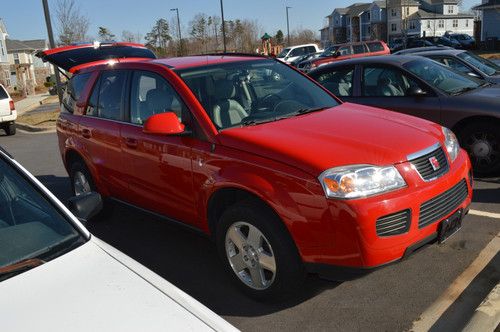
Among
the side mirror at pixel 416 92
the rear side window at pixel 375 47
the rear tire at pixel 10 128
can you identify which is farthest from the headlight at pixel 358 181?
the rear side window at pixel 375 47

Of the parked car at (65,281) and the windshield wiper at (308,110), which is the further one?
the windshield wiper at (308,110)

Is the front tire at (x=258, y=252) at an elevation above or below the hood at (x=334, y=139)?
below

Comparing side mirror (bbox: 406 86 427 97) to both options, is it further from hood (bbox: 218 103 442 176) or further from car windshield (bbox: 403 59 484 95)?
hood (bbox: 218 103 442 176)

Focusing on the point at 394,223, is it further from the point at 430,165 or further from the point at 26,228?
the point at 26,228

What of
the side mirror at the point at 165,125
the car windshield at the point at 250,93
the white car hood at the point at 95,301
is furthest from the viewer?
the car windshield at the point at 250,93

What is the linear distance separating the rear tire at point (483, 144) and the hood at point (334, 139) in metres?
2.48

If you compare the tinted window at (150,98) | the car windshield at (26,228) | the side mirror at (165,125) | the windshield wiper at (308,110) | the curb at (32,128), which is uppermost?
the tinted window at (150,98)

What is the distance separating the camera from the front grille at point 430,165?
326 centimetres

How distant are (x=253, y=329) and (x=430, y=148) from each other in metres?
1.73

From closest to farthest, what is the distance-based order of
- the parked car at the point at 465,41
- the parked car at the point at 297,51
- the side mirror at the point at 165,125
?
the side mirror at the point at 165,125 < the parked car at the point at 297,51 < the parked car at the point at 465,41

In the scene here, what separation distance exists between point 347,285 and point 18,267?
7.86 feet

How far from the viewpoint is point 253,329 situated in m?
3.24

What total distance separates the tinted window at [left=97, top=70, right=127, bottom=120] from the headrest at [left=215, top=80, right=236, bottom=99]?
3.62ft

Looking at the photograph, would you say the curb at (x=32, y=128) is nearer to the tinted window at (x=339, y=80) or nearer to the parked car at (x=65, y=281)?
the tinted window at (x=339, y=80)
